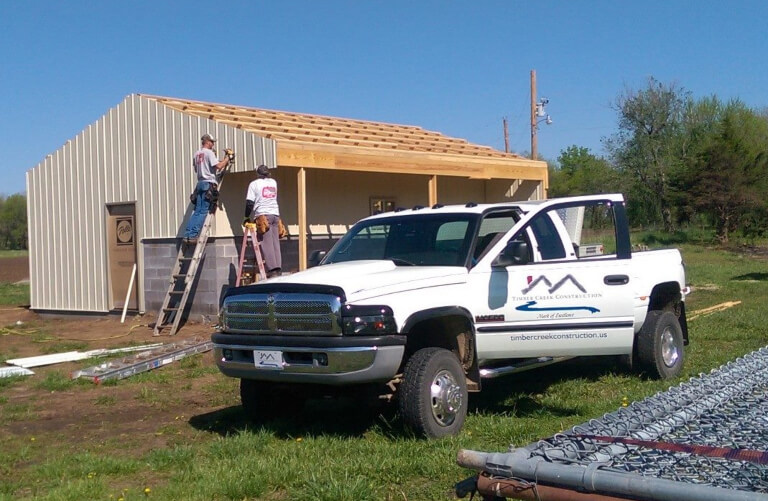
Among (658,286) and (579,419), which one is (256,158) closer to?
(658,286)

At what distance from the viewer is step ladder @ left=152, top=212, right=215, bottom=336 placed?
48.9ft

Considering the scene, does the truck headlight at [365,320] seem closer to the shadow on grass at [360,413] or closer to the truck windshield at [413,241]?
the shadow on grass at [360,413]

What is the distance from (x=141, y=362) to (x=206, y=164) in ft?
14.8

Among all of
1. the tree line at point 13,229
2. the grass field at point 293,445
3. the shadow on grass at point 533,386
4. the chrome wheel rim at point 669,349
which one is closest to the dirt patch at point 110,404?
the grass field at point 293,445

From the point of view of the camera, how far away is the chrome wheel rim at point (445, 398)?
702cm

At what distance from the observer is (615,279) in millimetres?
8188

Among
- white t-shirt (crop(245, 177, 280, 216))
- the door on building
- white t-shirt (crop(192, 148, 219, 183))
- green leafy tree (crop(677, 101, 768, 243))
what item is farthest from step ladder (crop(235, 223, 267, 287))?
green leafy tree (crop(677, 101, 768, 243))

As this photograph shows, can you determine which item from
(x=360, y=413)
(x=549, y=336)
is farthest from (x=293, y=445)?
(x=549, y=336)

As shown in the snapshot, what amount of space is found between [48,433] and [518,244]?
4.71 m

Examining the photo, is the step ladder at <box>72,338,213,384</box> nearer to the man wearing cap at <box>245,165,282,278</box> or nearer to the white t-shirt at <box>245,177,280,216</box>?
the man wearing cap at <box>245,165,282,278</box>

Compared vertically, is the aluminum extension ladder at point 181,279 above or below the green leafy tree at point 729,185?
below

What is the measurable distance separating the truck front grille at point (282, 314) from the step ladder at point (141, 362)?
364 cm

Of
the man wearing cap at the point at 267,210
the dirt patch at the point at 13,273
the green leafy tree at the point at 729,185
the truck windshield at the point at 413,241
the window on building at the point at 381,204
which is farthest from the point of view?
the green leafy tree at the point at 729,185

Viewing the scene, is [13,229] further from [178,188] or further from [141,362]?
[141,362]
